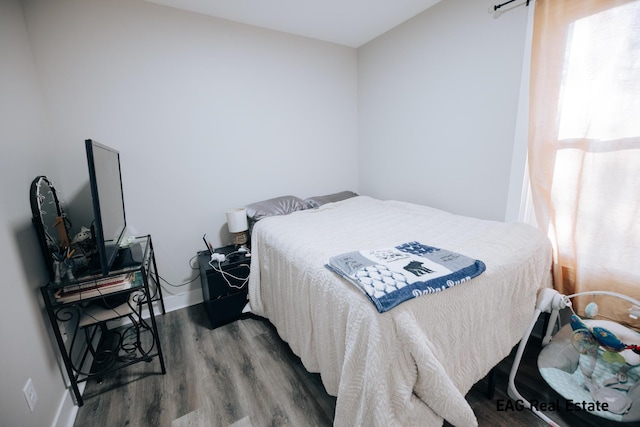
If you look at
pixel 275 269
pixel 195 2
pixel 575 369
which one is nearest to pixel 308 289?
pixel 275 269

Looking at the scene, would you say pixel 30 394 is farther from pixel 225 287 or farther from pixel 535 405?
pixel 535 405

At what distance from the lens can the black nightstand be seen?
210cm

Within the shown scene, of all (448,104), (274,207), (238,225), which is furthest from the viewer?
(274,207)

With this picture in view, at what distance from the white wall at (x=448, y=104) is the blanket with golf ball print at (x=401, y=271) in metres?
1.06

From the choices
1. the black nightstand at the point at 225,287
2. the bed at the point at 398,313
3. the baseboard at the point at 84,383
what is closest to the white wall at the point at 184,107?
the baseboard at the point at 84,383

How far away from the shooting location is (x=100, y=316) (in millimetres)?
1577

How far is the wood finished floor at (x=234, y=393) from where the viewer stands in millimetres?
1390

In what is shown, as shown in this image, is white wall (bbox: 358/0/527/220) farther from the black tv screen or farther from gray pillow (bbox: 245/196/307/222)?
the black tv screen

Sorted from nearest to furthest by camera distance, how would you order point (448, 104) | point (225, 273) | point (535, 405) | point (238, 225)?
point (535, 405)
point (225, 273)
point (448, 104)
point (238, 225)

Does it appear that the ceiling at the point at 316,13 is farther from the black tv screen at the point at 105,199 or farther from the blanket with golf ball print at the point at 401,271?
the blanket with golf ball print at the point at 401,271

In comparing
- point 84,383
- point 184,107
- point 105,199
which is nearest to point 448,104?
point 184,107

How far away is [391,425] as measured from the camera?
0.93 m

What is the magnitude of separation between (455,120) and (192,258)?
8.52 ft

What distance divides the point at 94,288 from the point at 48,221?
1.72 feet
